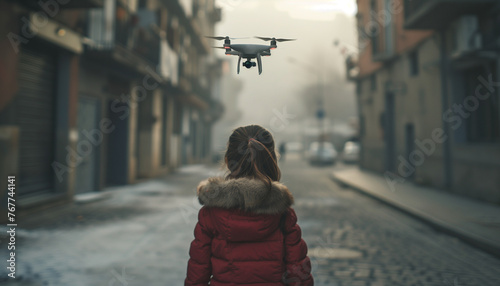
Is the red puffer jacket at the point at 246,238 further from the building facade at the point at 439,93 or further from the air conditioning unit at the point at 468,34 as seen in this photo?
the air conditioning unit at the point at 468,34

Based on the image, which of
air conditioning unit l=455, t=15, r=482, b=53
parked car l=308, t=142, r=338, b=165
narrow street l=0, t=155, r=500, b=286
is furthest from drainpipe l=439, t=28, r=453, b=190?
parked car l=308, t=142, r=338, b=165

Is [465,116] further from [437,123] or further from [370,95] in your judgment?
[370,95]

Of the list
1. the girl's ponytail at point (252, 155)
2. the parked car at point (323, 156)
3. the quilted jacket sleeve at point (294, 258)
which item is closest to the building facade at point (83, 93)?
the girl's ponytail at point (252, 155)

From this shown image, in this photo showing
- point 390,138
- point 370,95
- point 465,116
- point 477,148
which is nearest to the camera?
point 477,148

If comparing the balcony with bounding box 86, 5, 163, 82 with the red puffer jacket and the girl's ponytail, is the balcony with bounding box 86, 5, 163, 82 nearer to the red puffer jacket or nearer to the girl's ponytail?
the girl's ponytail

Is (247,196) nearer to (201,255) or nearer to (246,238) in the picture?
(246,238)

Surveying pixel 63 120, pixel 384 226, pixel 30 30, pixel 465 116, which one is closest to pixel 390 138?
pixel 465 116
